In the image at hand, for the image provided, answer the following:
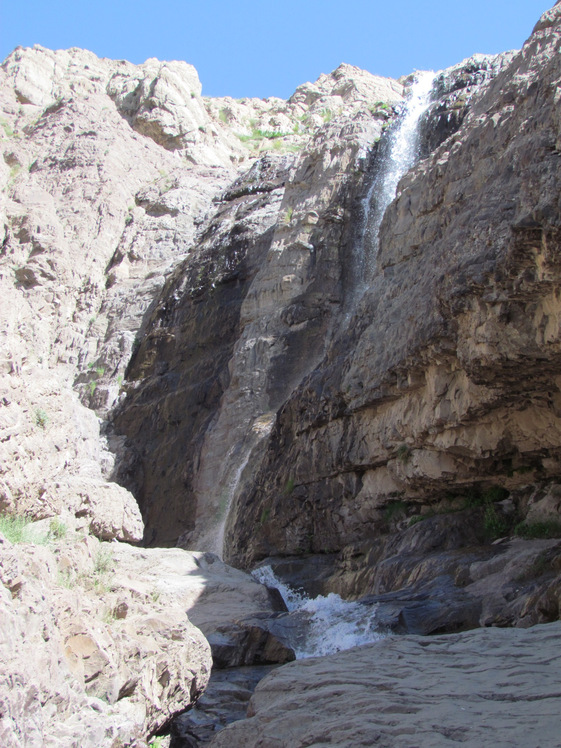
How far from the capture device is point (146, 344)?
87.6 feet

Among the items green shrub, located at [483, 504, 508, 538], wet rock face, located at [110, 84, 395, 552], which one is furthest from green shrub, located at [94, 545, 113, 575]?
wet rock face, located at [110, 84, 395, 552]

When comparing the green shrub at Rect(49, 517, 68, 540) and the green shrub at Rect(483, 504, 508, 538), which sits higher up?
the green shrub at Rect(483, 504, 508, 538)

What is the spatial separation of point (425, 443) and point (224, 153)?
1151 inches

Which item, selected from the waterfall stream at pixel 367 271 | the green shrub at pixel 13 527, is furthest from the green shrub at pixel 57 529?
the waterfall stream at pixel 367 271

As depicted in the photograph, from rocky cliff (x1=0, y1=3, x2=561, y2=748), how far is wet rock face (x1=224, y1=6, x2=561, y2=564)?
0.18 feet

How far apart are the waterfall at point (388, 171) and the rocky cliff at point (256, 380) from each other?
0.58 feet

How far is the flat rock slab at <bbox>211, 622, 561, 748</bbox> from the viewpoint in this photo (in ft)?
14.6

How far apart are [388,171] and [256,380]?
8265 millimetres

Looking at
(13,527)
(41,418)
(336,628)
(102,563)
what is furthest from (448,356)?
(13,527)

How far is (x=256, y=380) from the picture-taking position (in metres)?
22.3

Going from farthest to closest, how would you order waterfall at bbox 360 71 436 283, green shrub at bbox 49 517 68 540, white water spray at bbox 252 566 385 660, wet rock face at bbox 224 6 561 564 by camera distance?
waterfall at bbox 360 71 436 283, white water spray at bbox 252 566 385 660, wet rock face at bbox 224 6 561 564, green shrub at bbox 49 517 68 540

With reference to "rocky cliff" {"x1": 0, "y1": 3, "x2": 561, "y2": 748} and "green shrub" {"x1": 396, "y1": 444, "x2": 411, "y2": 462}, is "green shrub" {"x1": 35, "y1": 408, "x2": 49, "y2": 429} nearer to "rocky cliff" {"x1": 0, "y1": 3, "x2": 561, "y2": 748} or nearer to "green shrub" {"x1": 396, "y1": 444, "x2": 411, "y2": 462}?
"rocky cliff" {"x1": 0, "y1": 3, "x2": 561, "y2": 748}

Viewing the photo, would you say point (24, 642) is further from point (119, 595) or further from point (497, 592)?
point (497, 592)

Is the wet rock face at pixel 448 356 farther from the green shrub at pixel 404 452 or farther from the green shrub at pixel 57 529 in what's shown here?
the green shrub at pixel 57 529
